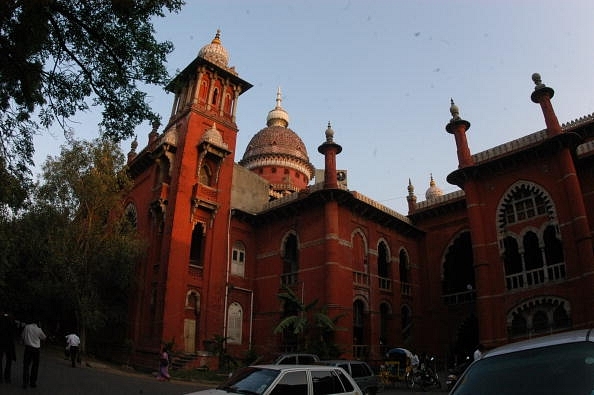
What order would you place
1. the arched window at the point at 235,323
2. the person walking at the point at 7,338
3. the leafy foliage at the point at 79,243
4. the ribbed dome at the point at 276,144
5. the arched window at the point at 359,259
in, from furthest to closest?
the ribbed dome at the point at 276,144 → the arched window at the point at 235,323 → the arched window at the point at 359,259 → the leafy foliage at the point at 79,243 → the person walking at the point at 7,338

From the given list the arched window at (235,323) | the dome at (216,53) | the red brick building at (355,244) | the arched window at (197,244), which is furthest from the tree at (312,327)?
the dome at (216,53)

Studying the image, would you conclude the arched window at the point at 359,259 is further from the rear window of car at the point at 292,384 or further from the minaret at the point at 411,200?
the rear window of car at the point at 292,384

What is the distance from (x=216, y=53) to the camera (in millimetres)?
27922

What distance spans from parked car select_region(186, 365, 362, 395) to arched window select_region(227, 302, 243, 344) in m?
17.5

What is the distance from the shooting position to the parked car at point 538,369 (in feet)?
10.4

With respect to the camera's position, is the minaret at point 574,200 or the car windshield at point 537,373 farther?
the minaret at point 574,200

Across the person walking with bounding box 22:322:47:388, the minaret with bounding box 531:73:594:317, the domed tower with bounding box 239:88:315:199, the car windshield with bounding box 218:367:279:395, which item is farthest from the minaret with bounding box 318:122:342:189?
the car windshield with bounding box 218:367:279:395

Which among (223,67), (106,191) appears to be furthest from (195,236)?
(223,67)

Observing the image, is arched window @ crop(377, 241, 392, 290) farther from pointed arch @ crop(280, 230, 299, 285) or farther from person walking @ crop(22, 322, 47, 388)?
person walking @ crop(22, 322, 47, 388)

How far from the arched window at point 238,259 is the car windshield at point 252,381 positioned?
1861cm

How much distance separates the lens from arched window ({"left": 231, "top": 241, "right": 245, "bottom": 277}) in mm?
26188

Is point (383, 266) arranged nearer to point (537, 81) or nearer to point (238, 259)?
point (238, 259)

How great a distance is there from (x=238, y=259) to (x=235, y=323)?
3.62 m

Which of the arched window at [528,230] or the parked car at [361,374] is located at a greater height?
the arched window at [528,230]
